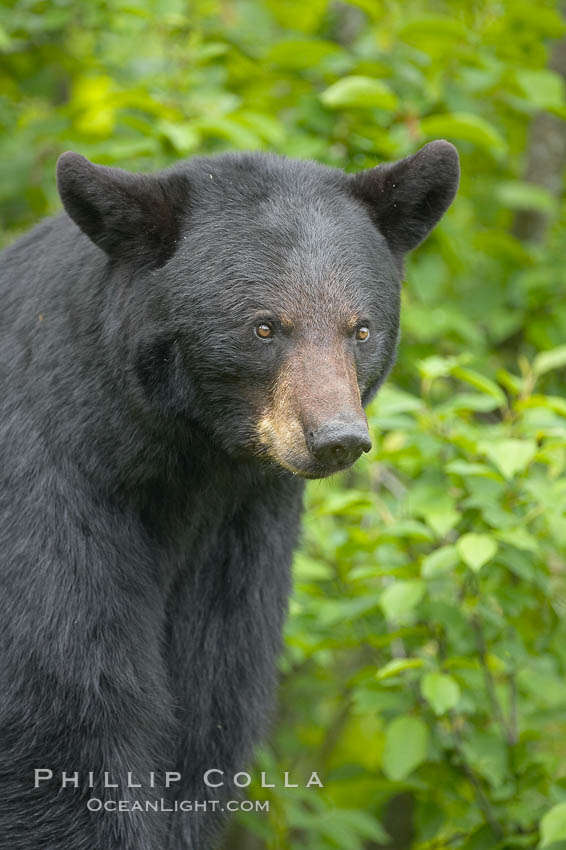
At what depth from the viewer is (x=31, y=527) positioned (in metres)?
3.13

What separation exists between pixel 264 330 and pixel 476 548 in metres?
1.04

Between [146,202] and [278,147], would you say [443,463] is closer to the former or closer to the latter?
[146,202]

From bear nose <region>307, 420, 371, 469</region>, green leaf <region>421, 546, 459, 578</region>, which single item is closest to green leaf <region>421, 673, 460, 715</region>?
green leaf <region>421, 546, 459, 578</region>

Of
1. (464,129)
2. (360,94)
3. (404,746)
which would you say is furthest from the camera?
(464,129)

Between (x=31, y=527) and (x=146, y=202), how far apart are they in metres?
0.94

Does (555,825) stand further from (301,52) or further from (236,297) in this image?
(301,52)

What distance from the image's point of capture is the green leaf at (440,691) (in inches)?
146

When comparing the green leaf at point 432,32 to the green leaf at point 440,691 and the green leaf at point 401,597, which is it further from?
the green leaf at point 440,691

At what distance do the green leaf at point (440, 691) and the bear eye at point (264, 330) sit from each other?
1390mm

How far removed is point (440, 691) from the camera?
12.3 ft

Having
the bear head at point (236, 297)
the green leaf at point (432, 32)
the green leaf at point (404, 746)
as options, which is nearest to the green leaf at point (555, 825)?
the green leaf at point (404, 746)

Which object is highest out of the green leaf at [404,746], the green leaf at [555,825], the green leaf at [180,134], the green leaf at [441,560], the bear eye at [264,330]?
the bear eye at [264,330]

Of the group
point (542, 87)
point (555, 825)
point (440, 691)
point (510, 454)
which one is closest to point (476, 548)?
point (510, 454)

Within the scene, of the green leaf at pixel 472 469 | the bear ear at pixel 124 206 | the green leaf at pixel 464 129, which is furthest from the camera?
the green leaf at pixel 464 129
